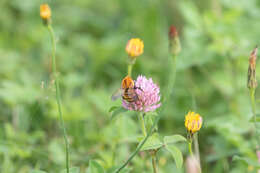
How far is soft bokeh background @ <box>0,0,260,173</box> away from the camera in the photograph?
2154mm

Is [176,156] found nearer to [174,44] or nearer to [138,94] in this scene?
[138,94]

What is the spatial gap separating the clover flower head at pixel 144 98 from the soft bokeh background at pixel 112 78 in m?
0.28

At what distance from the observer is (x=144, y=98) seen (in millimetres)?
1458

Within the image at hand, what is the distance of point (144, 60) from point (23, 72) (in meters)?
0.97

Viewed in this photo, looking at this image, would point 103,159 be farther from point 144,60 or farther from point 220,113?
point 144,60

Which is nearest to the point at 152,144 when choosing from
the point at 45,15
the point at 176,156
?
the point at 176,156

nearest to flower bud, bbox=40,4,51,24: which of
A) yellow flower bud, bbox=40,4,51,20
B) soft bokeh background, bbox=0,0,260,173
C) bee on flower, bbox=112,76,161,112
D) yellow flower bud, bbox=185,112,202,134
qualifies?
yellow flower bud, bbox=40,4,51,20

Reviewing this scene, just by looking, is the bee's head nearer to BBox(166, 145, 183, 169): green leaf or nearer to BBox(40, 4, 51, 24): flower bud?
BBox(166, 145, 183, 169): green leaf

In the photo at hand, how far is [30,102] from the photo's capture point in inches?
102

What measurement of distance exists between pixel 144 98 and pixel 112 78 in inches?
71.2

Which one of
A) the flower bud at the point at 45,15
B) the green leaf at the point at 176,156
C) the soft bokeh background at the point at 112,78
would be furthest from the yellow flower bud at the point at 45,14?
the green leaf at the point at 176,156

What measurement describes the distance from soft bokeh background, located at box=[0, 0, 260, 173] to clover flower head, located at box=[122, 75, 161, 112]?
0.92 ft

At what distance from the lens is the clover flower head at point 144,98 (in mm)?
1454

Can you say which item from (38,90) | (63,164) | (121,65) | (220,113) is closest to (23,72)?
(38,90)
